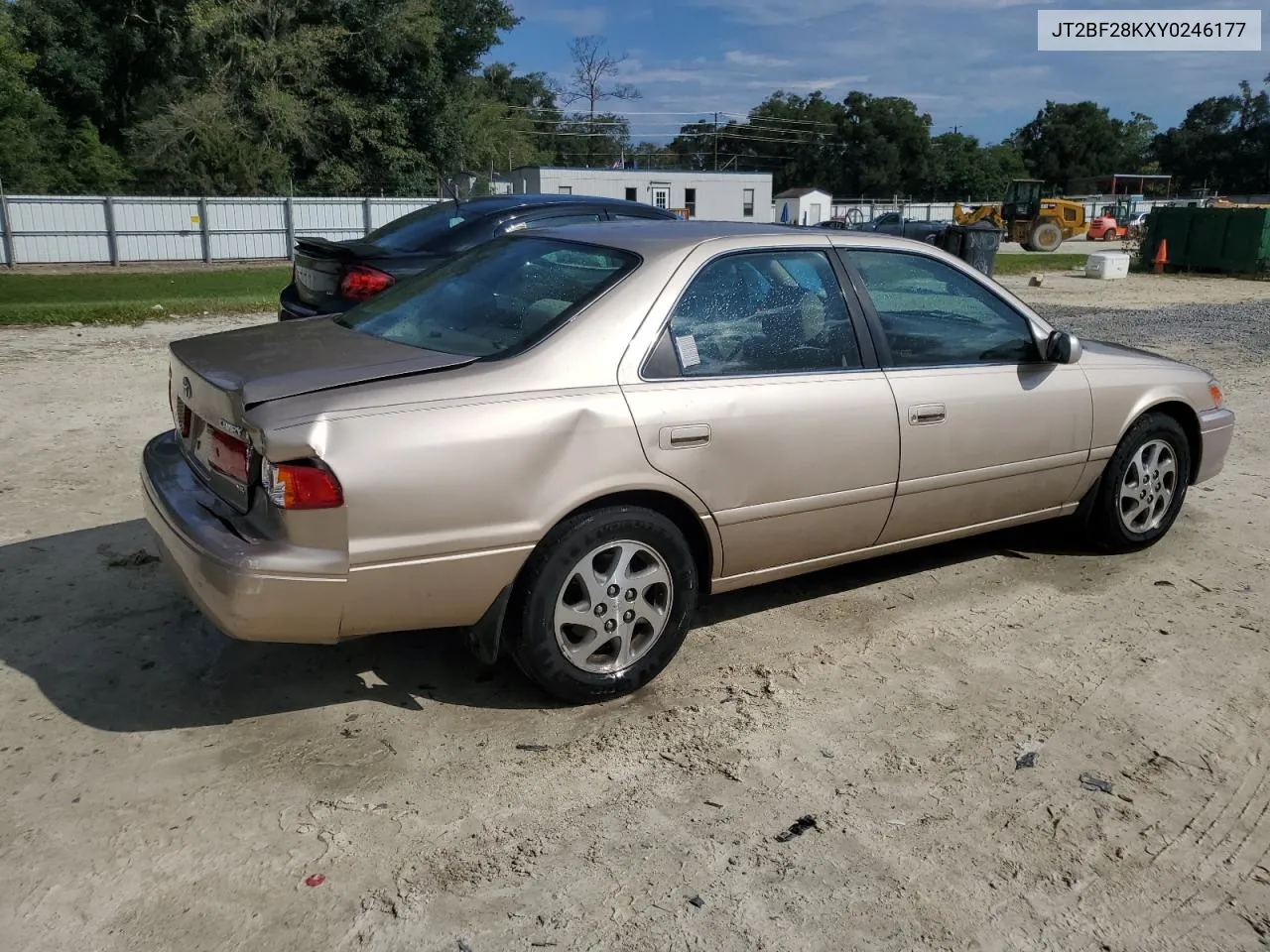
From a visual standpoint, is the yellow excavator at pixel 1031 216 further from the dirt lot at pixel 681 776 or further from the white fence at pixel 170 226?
the dirt lot at pixel 681 776

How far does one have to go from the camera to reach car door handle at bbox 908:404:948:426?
163 inches

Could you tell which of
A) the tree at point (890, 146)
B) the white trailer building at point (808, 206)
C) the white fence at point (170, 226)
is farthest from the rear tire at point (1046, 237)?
the tree at point (890, 146)

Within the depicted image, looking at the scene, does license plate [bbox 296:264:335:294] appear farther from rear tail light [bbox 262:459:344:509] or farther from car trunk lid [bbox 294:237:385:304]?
rear tail light [bbox 262:459:344:509]

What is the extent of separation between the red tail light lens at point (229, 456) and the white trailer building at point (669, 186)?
4023 cm

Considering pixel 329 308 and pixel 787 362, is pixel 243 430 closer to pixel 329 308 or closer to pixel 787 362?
pixel 787 362

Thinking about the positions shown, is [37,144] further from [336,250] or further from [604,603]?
[604,603]

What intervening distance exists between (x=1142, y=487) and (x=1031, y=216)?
1461 inches

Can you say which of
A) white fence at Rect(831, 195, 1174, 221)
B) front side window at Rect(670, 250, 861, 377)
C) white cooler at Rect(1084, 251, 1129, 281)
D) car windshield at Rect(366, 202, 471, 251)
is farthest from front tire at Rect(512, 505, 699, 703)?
white fence at Rect(831, 195, 1174, 221)

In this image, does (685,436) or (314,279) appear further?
(314,279)

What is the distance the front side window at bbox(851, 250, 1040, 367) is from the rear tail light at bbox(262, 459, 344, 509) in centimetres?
224

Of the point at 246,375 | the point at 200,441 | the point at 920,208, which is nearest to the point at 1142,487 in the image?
the point at 246,375

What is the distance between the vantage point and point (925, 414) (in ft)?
13.7

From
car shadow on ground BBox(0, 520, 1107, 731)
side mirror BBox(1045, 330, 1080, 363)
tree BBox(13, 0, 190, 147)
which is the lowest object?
car shadow on ground BBox(0, 520, 1107, 731)

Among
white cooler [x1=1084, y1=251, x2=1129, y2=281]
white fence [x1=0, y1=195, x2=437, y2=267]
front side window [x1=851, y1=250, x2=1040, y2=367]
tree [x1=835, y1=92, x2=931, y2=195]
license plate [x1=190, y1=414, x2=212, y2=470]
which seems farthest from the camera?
tree [x1=835, y1=92, x2=931, y2=195]
